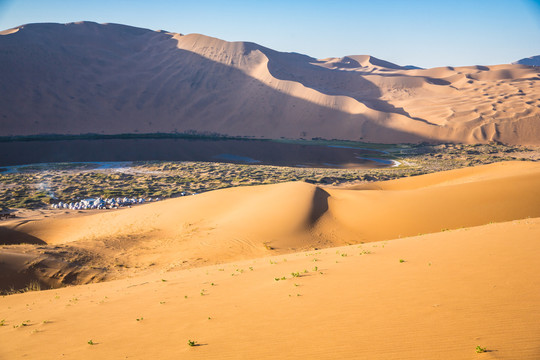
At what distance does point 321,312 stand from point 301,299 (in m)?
0.78

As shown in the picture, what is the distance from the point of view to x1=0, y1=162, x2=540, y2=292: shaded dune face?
13.4 meters

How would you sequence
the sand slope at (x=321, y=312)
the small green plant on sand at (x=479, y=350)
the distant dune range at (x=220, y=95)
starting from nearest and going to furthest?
the small green plant on sand at (x=479, y=350) → the sand slope at (x=321, y=312) → the distant dune range at (x=220, y=95)

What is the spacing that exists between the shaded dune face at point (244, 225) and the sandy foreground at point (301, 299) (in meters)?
0.11

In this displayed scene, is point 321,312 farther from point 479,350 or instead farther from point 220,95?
point 220,95

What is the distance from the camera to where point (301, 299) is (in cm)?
675

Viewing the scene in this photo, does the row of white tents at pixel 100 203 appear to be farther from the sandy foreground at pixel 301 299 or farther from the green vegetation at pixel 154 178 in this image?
the sandy foreground at pixel 301 299

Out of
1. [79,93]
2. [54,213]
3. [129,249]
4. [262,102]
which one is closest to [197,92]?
[262,102]

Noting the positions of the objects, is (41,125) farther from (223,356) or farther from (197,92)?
(223,356)

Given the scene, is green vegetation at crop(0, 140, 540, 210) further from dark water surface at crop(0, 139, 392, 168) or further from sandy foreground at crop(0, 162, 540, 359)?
sandy foreground at crop(0, 162, 540, 359)

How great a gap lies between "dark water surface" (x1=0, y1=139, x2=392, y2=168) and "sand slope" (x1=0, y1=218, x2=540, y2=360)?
123 feet

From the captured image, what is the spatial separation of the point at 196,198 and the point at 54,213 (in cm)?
857

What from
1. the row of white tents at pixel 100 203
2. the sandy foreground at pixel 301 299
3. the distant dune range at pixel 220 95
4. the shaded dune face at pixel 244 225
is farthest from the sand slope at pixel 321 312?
the distant dune range at pixel 220 95

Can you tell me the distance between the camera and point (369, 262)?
29.7 feet

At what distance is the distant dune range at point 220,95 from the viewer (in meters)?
69.2
